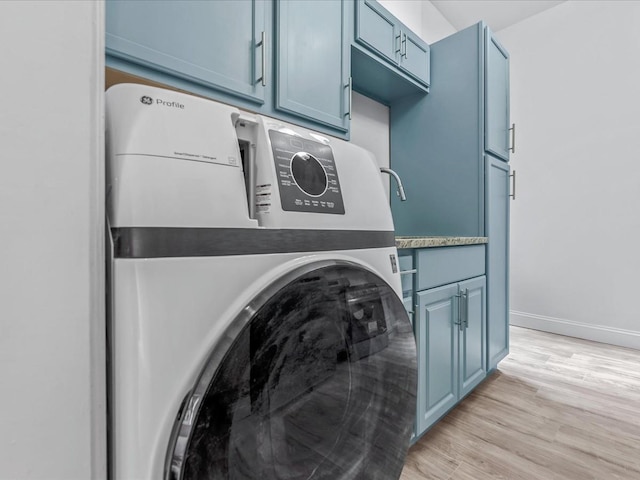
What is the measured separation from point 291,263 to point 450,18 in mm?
3318

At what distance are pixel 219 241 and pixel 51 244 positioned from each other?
0.21 meters

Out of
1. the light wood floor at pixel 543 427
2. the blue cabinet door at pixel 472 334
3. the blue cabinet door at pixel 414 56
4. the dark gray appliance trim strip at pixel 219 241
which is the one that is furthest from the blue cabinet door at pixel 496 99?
the dark gray appliance trim strip at pixel 219 241

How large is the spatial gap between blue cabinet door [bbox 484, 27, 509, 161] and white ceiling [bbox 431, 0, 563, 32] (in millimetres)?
921

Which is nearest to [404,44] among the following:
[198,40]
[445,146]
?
[445,146]

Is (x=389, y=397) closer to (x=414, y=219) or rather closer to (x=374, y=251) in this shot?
(x=374, y=251)

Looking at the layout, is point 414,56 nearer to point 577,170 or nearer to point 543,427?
point 577,170

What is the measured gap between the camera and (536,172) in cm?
308

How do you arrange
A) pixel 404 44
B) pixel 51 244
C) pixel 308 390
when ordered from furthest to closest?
pixel 404 44
pixel 308 390
pixel 51 244

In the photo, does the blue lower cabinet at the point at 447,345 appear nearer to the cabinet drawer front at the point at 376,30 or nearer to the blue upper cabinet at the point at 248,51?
the blue upper cabinet at the point at 248,51

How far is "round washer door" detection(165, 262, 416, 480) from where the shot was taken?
1.57 ft

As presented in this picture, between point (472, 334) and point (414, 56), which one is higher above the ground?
point (414, 56)

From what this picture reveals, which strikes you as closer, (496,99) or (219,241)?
(219,241)

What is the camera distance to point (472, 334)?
5.77 ft

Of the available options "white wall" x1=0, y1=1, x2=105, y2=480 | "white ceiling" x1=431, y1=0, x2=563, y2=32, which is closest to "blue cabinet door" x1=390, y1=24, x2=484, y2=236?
"white ceiling" x1=431, y1=0, x2=563, y2=32
